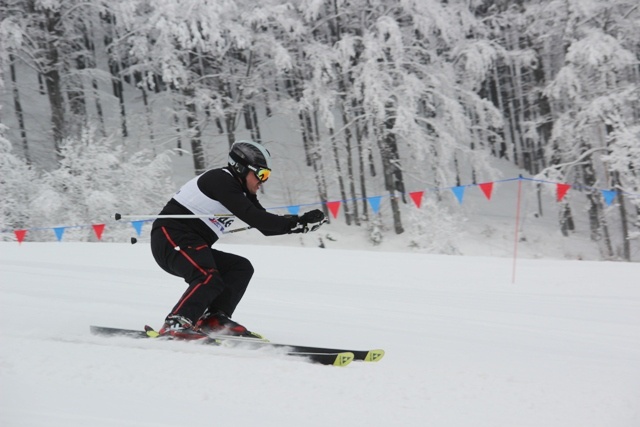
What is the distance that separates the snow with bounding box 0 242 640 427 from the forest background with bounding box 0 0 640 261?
8.24 meters

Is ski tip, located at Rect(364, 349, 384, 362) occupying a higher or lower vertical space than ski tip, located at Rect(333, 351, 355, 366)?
lower

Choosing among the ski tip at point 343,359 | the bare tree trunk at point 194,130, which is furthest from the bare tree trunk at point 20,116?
the ski tip at point 343,359

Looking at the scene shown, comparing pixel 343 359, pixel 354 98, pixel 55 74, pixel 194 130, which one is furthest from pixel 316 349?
pixel 55 74

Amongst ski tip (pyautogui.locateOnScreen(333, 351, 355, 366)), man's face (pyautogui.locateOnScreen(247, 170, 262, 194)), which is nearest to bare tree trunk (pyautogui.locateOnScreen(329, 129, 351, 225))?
man's face (pyautogui.locateOnScreen(247, 170, 262, 194))

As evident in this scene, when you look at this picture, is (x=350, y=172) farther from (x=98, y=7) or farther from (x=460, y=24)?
(x=98, y=7)

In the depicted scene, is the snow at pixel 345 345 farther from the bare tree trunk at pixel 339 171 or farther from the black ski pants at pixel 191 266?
the bare tree trunk at pixel 339 171

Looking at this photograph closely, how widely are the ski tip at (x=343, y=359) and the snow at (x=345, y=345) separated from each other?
0.07 m

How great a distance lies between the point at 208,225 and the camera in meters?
4.64

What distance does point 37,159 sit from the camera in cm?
2139

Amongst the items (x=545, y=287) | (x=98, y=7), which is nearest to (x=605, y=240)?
(x=545, y=287)

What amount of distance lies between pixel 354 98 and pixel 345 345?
52.7 ft

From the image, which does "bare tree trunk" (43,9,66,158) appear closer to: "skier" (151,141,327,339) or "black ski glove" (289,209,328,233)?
"skier" (151,141,327,339)

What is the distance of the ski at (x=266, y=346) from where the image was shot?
13.5 feet

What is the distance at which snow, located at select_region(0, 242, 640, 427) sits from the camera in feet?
10.6
